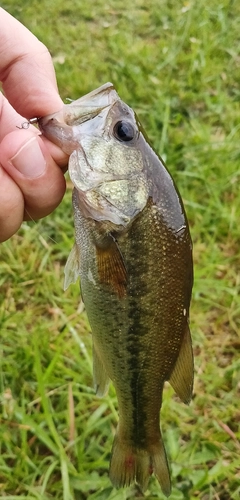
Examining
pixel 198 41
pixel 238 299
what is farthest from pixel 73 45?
pixel 238 299

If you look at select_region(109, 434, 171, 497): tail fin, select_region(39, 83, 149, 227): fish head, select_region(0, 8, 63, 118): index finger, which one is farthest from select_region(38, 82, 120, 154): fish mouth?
select_region(109, 434, 171, 497): tail fin

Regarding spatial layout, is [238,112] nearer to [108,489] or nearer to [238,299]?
[238,299]

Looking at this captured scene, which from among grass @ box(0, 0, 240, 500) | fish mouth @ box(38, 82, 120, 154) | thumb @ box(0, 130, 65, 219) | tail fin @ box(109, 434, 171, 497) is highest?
fish mouth @ box(38, 82, 120, 154)

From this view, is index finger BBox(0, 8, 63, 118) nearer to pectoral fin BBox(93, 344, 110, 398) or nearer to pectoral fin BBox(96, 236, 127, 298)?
pectoral fin BBox(96, 236, 127, 298)

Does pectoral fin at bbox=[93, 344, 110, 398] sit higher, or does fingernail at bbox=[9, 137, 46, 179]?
fingernail at bbox=[9, 137, 46, 179]

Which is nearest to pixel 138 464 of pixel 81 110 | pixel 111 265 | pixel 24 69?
pixel 111 265

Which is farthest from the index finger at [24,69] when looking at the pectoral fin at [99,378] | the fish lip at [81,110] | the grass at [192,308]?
the grass at [192,308]

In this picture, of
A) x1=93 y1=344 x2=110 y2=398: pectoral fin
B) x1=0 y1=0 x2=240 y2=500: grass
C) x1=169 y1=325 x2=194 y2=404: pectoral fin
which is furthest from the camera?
x1=0 y1=0 x2=240 y2=500: grass
